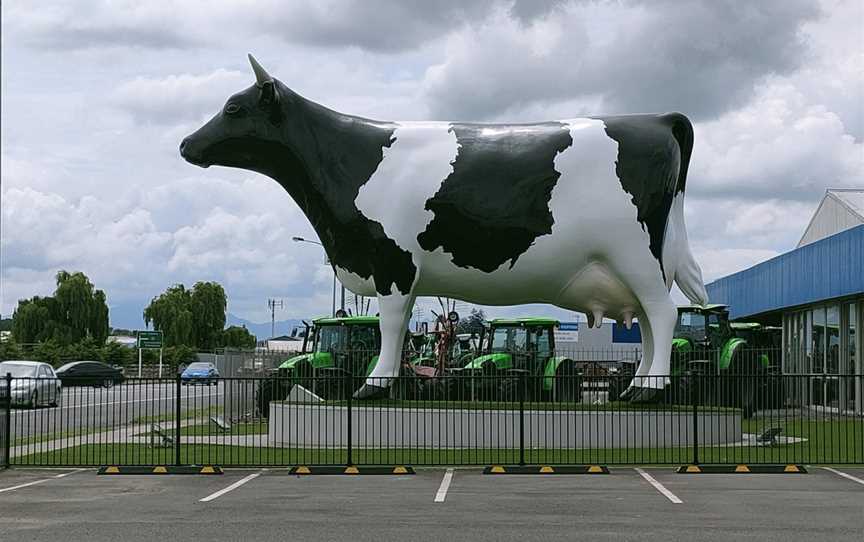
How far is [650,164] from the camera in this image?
758 inches

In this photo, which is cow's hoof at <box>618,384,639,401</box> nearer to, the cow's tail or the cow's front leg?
the cow's tail

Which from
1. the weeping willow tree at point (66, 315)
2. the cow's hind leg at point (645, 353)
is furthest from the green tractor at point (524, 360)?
the weeping willow tree at point (66, 315)

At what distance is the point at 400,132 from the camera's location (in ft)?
64.5

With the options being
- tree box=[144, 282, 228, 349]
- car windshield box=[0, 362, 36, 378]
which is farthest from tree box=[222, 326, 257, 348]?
car windshield box=[0, 362, 36, 378]

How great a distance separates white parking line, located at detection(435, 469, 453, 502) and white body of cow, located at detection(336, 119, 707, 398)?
11.6 ft

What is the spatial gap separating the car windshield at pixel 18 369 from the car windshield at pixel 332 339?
12363mm

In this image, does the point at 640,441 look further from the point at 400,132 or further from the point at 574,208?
the point at 400,132

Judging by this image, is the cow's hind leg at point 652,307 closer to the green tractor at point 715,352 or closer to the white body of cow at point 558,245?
the white body of cow at point 558,245

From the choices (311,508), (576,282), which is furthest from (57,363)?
(311,508)

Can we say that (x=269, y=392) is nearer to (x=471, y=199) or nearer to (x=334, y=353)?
(x=334, y=353)

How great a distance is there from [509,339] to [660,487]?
1391cm

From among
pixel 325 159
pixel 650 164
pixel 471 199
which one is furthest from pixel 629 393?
pixel 325 159

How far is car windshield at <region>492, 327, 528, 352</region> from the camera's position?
1085 inches

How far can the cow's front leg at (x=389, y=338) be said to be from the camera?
63.4 feet
